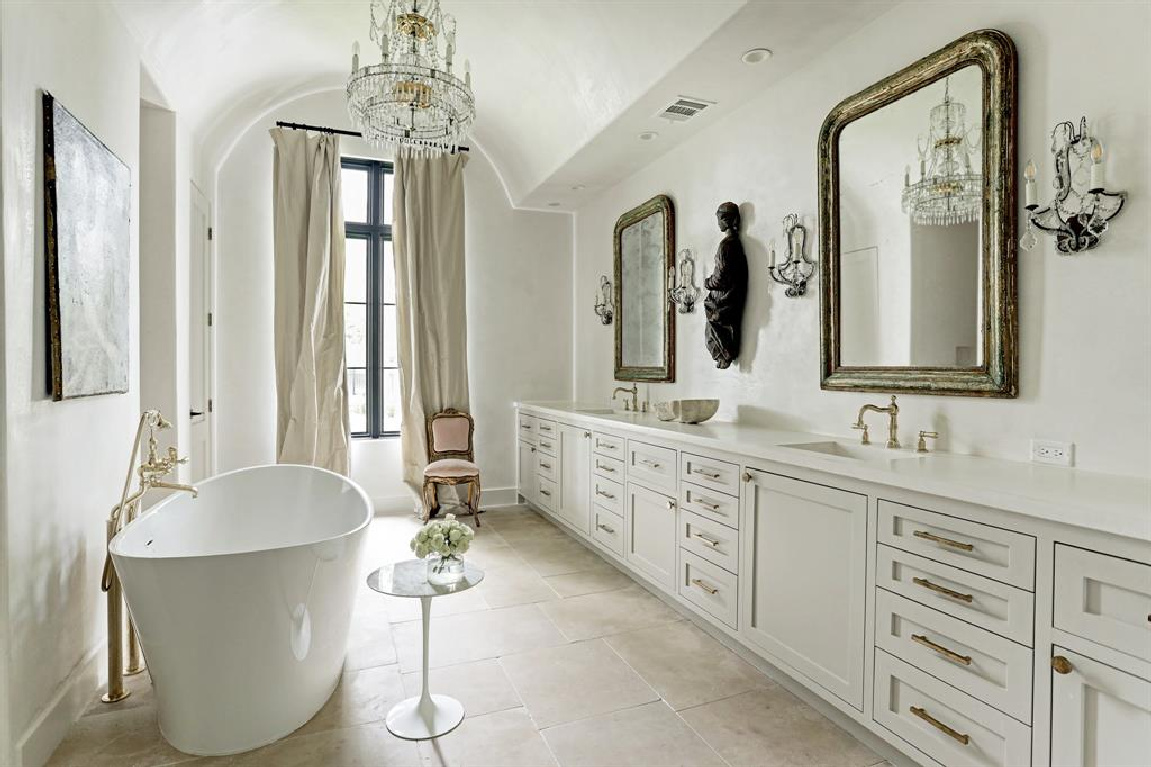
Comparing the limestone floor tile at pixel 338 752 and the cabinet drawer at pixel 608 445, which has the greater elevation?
the cabinet drawer at pixel 608 445

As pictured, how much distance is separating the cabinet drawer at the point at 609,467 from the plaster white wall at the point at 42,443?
250cm

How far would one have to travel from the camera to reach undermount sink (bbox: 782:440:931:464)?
7.93 ft

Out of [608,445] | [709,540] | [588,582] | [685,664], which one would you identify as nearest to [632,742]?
[685,664]

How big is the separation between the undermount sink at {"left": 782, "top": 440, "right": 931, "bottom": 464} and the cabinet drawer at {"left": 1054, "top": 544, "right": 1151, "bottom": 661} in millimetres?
727

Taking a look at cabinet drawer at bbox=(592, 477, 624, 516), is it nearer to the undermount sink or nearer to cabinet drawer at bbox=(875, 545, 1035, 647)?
the undermount sink

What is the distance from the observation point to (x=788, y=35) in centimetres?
284

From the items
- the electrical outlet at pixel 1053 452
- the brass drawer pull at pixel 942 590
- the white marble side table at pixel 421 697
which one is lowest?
the white marble side table at pixel 421 697

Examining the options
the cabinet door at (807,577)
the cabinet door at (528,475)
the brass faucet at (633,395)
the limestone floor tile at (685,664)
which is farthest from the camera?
the cabinet door at (528,475)

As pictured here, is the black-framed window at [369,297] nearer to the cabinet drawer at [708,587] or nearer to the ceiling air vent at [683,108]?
the ceiling air vent at [683,108]

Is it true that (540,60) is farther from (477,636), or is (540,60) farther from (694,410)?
(477,636)

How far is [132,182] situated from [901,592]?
351 centimetres

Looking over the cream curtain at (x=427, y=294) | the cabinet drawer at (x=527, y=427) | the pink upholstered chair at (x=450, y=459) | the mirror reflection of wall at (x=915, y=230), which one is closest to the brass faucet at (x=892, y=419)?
the mirror reflection of wall at (x=915, y=230)

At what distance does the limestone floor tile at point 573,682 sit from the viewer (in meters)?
2.42

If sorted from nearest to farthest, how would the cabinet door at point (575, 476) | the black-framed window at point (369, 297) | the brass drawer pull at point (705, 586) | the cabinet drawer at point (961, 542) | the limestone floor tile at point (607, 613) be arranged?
1. the cabinet drawer at point (961, 542)
2. the brass drawer pull at point (705, 586)
3. the limestone floor tile at point (607, 613)
4. the cabinet door at point (575, 476)
5. the black-framed window at point (369, 297)
